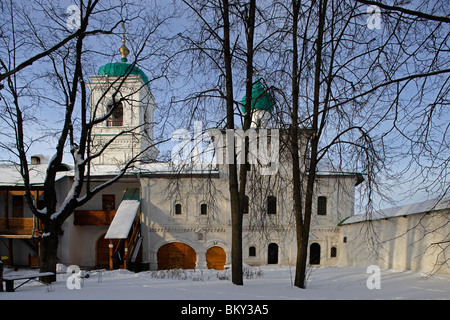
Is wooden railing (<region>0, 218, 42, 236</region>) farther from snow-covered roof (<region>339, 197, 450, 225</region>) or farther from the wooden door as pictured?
snow-covered roof (<region>339, 197, 450, 225</region>)

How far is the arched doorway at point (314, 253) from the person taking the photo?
62.1ft

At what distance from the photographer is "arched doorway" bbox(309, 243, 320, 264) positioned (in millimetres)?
18931

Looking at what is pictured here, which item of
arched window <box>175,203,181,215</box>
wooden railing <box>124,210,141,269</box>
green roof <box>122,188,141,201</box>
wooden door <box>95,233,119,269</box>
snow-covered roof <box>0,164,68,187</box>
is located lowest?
wooden door <box>95,233,119,269</box>

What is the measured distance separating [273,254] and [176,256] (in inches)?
233

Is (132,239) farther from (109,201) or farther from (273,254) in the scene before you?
(273,254)

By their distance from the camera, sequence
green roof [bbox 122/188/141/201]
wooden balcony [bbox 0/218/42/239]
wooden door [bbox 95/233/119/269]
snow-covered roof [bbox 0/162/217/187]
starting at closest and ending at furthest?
wooden balcony [bbox 0/218/42/239] → snow-covered roof [bbox 0/162/217/187] → green roof [bbox 122/188/141/201] → wooden door [bbox 95/233/119/269]

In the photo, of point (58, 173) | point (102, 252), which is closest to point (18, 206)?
point (58, 173)

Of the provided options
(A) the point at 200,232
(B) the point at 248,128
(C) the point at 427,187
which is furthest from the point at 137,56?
(A) the point at 200,232

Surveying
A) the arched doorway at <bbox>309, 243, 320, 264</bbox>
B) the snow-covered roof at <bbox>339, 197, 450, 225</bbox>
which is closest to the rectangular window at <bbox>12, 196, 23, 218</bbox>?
the arched doorway at <bbox>309, 243, 320, 264</bbox>

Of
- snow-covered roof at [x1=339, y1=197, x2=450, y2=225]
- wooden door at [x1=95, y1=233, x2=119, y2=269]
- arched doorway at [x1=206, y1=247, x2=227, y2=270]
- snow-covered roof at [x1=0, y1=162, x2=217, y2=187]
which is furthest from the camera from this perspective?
wooden door at [x1=95, y1=233, x2=119, y2=269]

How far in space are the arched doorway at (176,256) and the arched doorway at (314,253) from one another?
706 centimetres

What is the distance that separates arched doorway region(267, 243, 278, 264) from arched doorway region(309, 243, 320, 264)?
205 centimetres

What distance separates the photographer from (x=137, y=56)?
10.4 meters

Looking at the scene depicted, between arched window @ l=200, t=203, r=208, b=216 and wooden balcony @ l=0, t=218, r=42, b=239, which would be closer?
wooden balcony @ l=0, t=218, r=42, b=239
